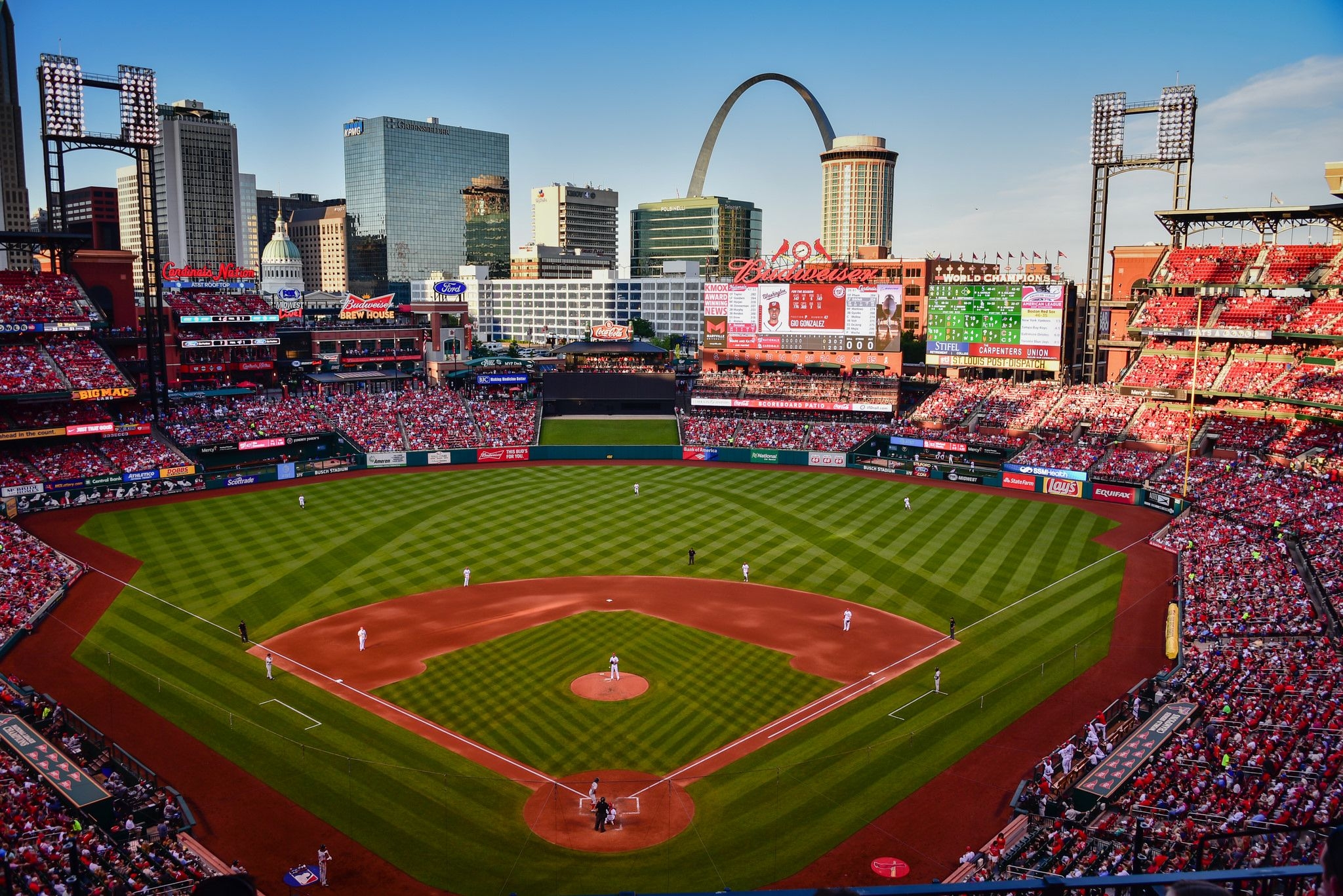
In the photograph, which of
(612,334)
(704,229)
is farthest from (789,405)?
(704,229)

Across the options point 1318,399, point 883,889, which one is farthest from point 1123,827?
point 1318,399

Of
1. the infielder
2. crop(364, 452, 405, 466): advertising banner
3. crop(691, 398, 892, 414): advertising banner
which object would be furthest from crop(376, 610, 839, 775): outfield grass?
crop(691, 398, 892, 414): advertising banner

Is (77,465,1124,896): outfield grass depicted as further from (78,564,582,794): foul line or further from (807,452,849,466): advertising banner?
(807,452,849,466): advertising banner

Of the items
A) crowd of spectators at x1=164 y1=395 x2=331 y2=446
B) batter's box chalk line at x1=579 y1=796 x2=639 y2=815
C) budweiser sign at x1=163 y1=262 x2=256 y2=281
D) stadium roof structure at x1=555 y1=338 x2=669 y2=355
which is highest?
budweiser sign at x1=163 y1=262 x2=256 y2=281

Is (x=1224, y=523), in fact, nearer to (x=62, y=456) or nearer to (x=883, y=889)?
(x=883, y=889)

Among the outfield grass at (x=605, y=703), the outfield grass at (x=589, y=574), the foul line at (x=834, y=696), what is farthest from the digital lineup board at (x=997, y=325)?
the outfield grass at (x=605, y=703)

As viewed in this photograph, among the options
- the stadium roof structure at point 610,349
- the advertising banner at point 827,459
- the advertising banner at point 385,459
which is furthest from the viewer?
the stadium roof structure at point 610,349

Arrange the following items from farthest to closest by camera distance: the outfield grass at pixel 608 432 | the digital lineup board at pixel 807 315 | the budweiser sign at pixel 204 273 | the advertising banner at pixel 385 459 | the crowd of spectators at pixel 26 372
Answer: the digital lineup board at pixel 807 315, the budweiser sign at pixel 204 273, the outfield grass at pixel 608 432, the advertising banner at pixel 385 459, the crowd of spectators at pixel 26 372

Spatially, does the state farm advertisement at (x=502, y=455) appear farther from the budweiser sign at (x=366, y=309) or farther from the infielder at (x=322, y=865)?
the infielder at (x=322, y=865)
